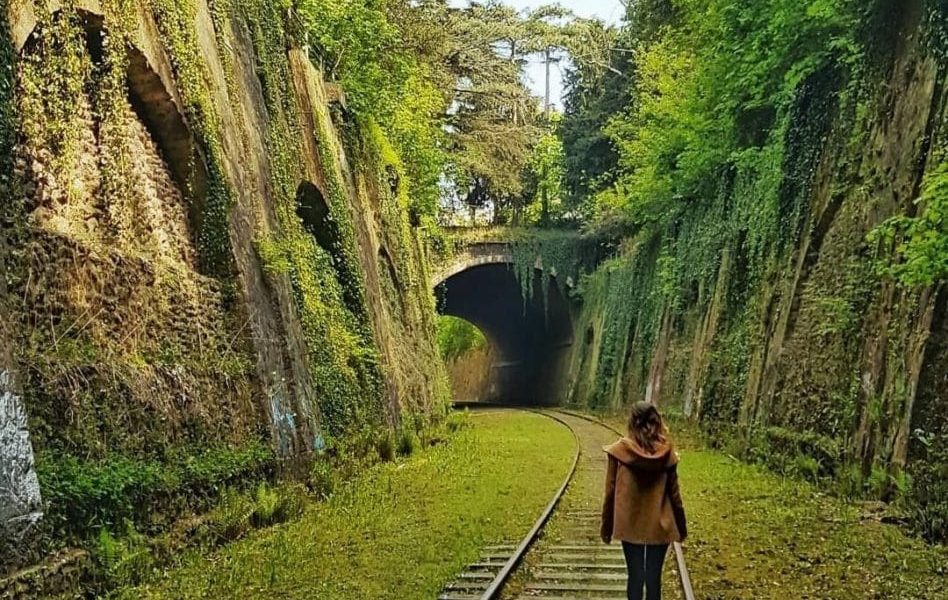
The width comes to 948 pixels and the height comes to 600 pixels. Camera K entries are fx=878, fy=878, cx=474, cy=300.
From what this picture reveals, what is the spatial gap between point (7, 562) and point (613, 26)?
39887 mm

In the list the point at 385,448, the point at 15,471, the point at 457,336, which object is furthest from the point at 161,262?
the point at 457,336

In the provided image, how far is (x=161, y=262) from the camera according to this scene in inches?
391

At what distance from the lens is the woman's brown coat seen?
503 centimetres

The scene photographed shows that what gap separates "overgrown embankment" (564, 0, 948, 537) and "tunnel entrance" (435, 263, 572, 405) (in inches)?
545

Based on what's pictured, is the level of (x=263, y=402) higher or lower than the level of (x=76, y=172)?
lower

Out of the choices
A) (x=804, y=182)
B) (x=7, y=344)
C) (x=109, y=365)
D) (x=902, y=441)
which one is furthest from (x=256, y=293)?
(x=804, y=182)

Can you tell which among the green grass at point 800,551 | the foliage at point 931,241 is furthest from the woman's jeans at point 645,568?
the foliage at point 931,241

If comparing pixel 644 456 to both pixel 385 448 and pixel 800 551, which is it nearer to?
pixel 800 551

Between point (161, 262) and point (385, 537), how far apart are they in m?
4.00

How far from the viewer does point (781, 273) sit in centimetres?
1636

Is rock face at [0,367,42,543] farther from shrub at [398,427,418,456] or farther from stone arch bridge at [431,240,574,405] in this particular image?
stone arch bridge at [431,240,574,405]

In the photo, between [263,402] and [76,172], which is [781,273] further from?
[76,172]

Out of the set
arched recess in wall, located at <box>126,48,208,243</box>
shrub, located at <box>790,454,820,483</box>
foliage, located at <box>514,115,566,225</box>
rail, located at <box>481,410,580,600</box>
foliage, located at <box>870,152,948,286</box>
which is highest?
foliage, located at <box>514,115,566,225</box>

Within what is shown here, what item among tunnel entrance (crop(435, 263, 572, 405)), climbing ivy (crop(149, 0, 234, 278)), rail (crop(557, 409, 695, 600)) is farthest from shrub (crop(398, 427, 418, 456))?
tunnel entrance (crop(435, 263, 572, 405))
